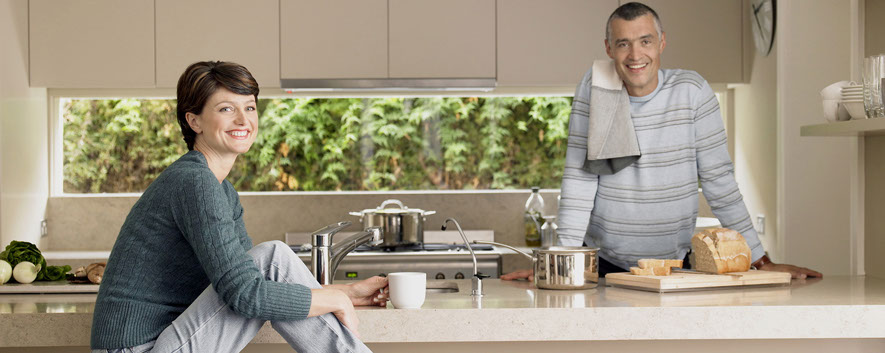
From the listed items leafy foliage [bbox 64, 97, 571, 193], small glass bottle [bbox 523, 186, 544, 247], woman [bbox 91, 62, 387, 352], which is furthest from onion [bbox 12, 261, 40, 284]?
small glass bottle [bbox 523, 186, 544, 247]

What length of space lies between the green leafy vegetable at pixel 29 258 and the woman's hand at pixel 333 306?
970 millimetres

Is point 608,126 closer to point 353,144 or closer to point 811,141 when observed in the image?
point 811,141

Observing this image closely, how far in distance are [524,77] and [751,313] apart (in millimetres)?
2344

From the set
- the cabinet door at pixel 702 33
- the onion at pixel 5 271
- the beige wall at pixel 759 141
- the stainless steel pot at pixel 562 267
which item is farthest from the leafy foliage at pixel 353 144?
the stainless steel pot at pixel 562 267

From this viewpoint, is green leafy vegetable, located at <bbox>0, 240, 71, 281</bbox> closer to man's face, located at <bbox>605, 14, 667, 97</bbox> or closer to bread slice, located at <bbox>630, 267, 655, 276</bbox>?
bread slice, located at <bbox>630, 267, 655, 276</bbox>

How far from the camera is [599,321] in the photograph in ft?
5.82

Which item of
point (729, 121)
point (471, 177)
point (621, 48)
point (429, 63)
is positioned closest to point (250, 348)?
point (621, 48)

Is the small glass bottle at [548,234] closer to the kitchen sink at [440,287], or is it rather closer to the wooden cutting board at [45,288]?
the kitchen sink at [440,287]

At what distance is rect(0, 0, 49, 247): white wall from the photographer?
3727mm

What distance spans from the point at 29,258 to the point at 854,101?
212 centimetres

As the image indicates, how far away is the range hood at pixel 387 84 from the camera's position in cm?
388

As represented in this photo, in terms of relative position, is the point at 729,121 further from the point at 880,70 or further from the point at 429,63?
the point at 880,70

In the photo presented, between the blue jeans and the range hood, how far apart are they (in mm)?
2279

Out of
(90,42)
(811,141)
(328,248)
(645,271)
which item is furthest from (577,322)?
(90,42)
